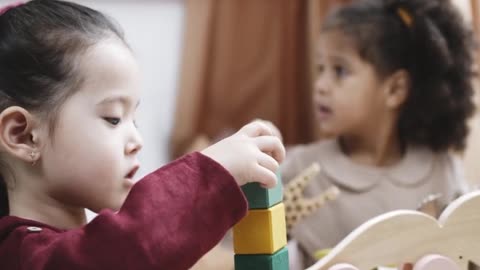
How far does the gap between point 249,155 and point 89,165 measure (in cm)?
16

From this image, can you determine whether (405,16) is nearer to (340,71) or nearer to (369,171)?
(340,71)

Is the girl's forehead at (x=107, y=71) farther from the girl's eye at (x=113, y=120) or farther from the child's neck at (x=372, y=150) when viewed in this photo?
the child's neck at (x=372, y=150)

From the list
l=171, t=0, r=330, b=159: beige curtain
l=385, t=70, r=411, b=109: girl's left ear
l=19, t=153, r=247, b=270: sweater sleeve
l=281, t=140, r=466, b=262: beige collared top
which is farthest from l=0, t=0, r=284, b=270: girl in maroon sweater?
l=171, t=0, r=330, b=159: beige curtain

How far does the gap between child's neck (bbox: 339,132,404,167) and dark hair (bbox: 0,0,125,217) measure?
0.91 m

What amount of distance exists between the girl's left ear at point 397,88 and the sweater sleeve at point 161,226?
0.97 metres

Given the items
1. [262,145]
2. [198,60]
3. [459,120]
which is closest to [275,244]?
[262,145]

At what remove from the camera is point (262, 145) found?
702mm

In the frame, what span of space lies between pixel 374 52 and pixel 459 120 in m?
0.24

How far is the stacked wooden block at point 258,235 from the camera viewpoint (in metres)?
0.70

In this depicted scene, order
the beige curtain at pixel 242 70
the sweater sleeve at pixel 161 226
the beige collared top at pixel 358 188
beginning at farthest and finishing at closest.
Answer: the beige curtain at pixel 242 70 → the beige collared top at pixel 358 188 → the sweater sleeve at pixel 161 226

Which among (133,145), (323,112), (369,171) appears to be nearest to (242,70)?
(323,112)

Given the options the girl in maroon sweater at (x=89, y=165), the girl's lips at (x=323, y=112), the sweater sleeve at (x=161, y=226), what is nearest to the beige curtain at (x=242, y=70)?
the girl's lips at (x=323, y=112)

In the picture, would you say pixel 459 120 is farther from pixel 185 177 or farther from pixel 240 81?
pixel 185 177

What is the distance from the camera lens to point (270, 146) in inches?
27.9
